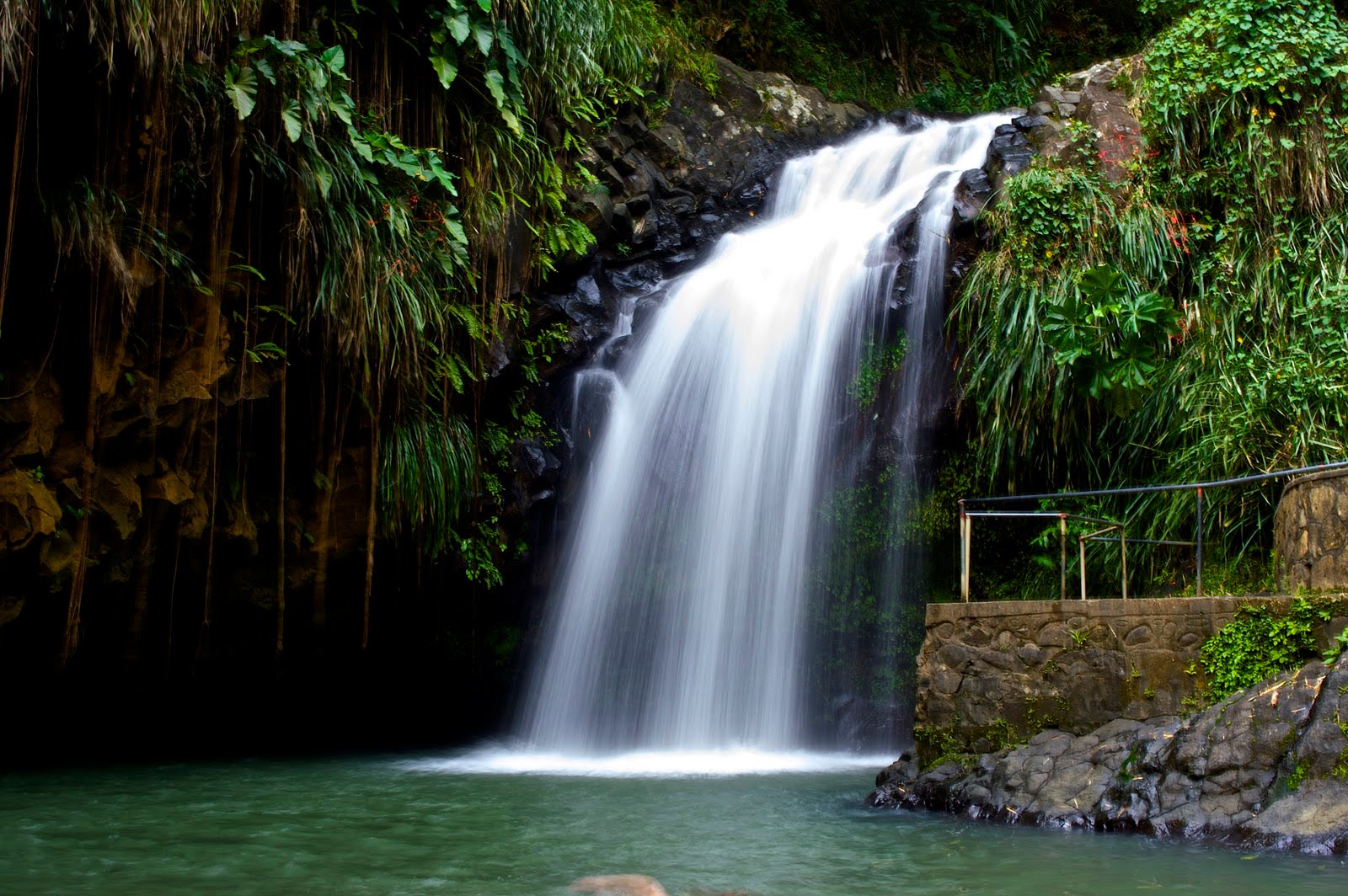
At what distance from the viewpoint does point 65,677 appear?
32.9 feet

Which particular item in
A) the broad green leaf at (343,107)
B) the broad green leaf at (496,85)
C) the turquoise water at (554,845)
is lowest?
the turquoise water at (554,845)

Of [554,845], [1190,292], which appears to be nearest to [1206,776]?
[554,845]

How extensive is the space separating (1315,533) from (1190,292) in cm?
435

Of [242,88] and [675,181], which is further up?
[675,181]

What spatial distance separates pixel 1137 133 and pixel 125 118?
9.14 meters

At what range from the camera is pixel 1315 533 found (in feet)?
21.3

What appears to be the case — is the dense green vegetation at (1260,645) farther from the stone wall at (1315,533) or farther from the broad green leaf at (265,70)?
the broad green leaf at (265,70)

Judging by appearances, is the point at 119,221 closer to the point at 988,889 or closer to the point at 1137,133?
the point at 988,889

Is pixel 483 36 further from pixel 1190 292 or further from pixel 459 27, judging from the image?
pixel 1190 292

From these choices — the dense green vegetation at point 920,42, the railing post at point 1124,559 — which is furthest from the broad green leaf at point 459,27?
the dense green vegetation at point 920,42

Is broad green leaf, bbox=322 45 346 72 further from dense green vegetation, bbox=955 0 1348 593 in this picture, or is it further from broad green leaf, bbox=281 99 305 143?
dense green vegetation, bbox=955 0 1348 593

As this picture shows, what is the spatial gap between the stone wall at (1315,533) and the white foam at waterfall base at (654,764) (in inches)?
144

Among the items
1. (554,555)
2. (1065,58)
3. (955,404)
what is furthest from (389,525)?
(1065,58)

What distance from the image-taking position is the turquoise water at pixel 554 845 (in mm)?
4957
